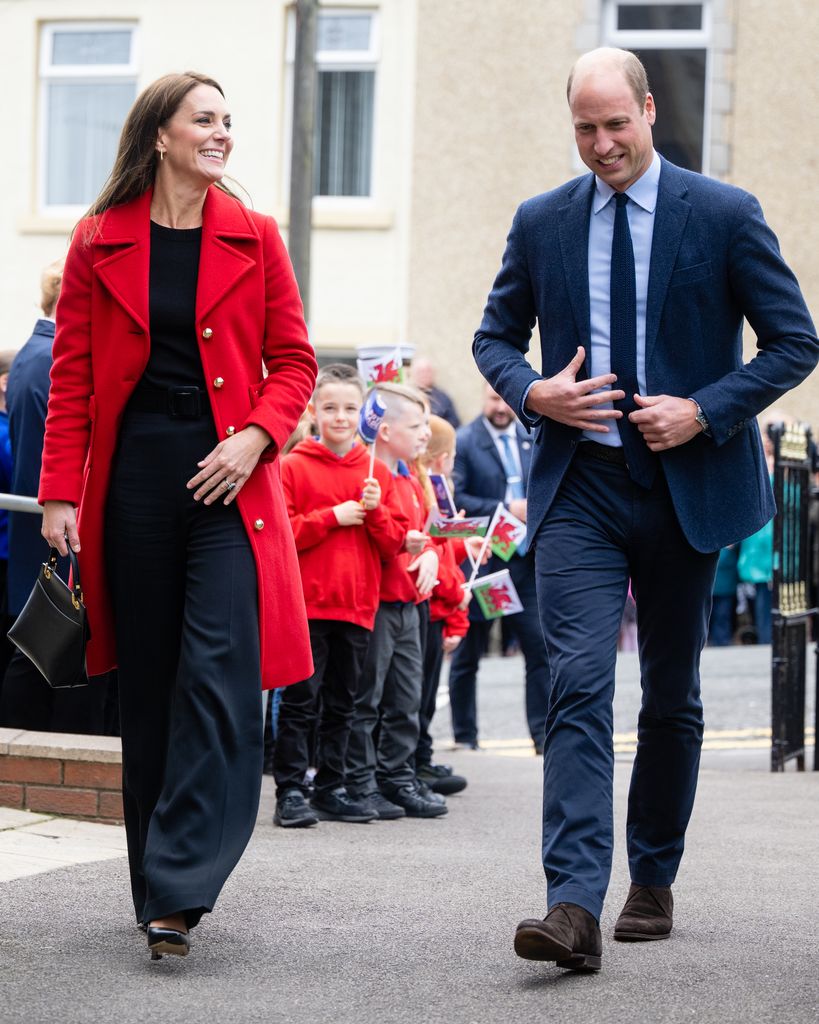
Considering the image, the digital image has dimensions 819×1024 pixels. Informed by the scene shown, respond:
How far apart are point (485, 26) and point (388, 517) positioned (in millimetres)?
11906

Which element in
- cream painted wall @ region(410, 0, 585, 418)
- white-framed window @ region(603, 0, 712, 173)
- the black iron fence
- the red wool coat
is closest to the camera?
the red wool coat

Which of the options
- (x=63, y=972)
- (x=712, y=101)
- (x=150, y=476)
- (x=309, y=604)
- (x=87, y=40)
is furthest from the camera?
(x=87, y=40)

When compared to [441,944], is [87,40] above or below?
above

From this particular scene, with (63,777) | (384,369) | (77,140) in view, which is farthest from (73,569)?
(77,140)

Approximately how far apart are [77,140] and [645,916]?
646 inches

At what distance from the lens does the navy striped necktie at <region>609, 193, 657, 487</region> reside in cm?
461

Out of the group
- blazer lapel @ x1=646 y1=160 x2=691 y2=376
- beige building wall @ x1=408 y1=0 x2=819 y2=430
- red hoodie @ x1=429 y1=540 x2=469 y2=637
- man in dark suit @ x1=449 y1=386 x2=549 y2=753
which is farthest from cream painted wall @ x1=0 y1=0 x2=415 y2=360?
blazer lapel @ x1=646 y1=160 x2=691 y2=376

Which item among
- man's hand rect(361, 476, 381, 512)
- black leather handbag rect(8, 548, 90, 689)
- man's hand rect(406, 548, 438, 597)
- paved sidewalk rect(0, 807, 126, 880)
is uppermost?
man's hand rect(361, 476, 381, 512)

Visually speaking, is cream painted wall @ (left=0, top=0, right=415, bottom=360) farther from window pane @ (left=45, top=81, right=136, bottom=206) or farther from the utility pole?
the utility pole

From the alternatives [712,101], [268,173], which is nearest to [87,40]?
[268,173]

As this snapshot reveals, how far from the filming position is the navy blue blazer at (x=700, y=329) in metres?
4.62

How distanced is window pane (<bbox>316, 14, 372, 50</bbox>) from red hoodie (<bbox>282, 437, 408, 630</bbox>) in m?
12.0

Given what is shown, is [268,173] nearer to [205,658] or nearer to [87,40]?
[87,40]

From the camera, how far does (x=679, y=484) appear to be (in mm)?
4625
